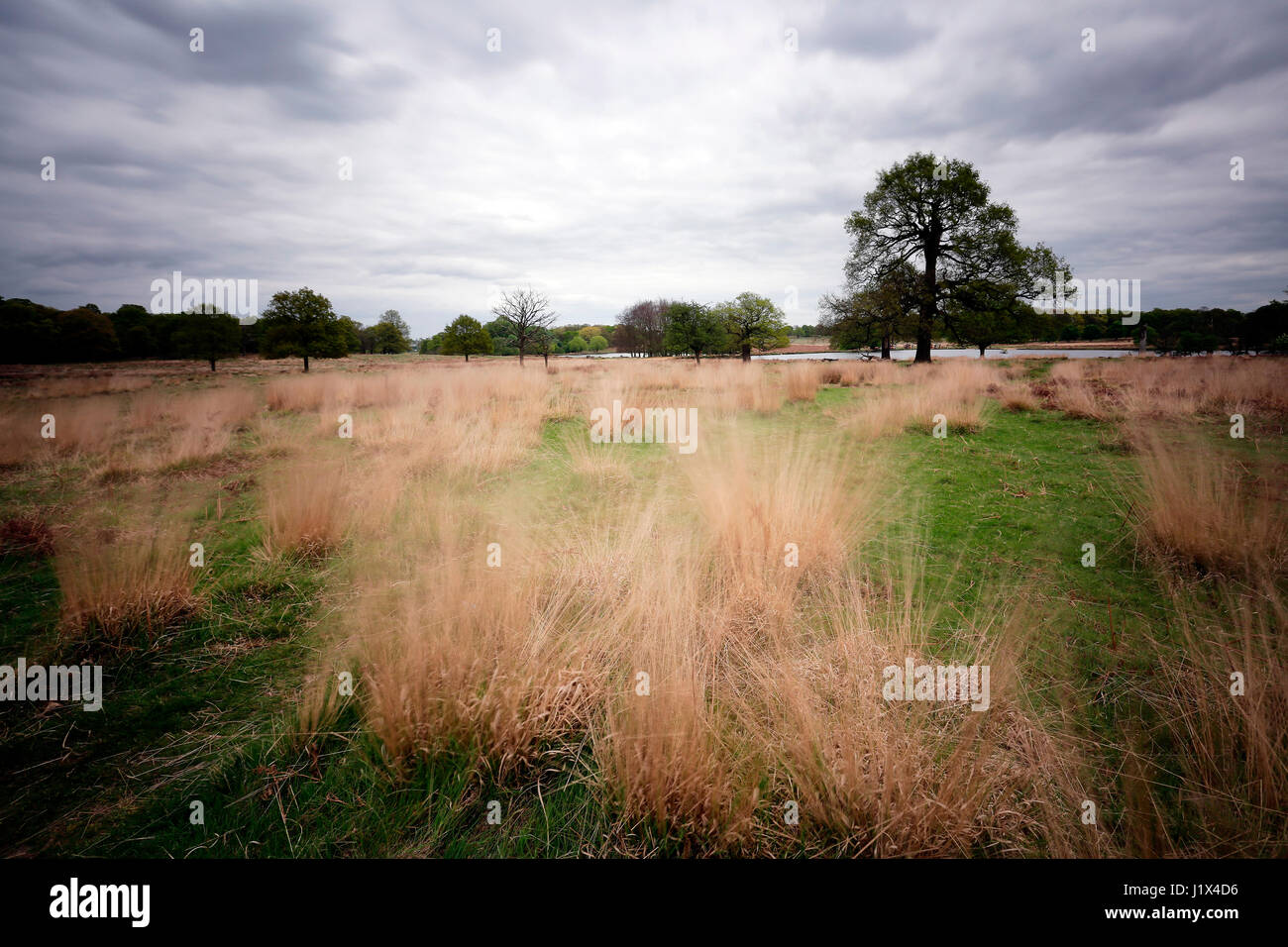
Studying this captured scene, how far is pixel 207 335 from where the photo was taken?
34719 millimetres

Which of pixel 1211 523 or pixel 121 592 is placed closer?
pixel 121 592

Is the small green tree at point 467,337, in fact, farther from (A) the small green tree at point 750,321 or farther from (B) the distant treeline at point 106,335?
(A) the small green tree at point 750,321

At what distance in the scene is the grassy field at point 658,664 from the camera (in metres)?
1.58

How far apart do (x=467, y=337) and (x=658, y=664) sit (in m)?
68.8

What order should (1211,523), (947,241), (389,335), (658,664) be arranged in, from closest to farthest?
(658,664) → (1211,523) → (947,241) → (389,335)

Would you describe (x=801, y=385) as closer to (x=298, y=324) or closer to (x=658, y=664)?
(x=658, y=664)

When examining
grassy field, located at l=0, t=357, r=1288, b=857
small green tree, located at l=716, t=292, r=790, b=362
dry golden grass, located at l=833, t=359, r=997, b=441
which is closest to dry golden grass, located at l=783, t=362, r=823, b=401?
dry golden grass, located at l=833, t=359, r=997, b=441

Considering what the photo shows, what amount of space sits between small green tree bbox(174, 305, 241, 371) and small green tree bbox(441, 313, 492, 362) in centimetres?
2745

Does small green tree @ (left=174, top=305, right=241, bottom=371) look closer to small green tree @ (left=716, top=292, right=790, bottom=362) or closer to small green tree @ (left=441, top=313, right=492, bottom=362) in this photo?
small green tree @ (left=441, top=313, right=492, bottom=362)

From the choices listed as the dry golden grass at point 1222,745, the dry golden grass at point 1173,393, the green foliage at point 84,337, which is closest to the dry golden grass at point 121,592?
the dry golden grass at point 1222,745

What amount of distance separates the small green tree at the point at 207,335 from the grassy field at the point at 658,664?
4136 cm

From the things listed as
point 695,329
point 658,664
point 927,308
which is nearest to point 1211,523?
point 658,664
